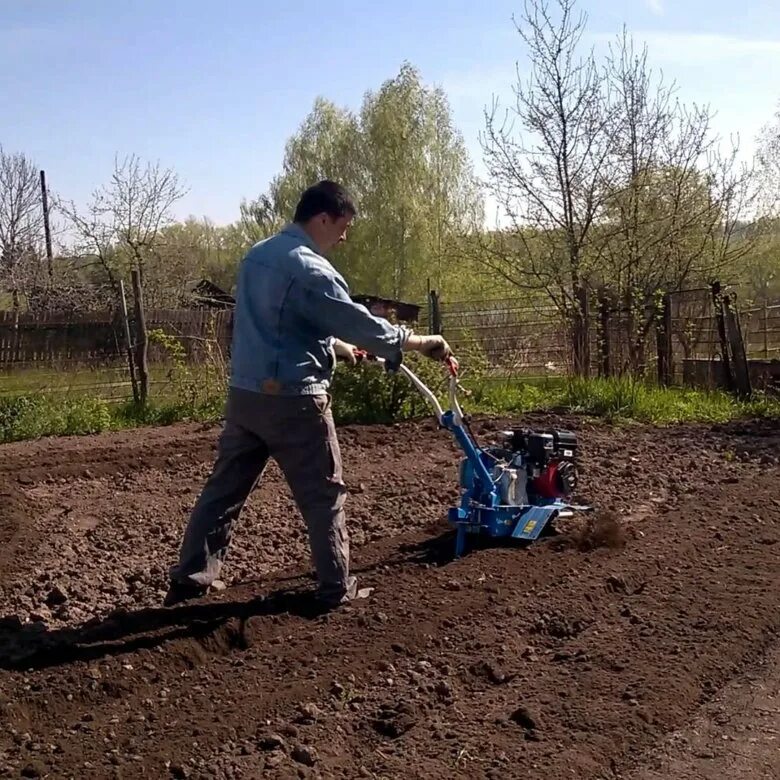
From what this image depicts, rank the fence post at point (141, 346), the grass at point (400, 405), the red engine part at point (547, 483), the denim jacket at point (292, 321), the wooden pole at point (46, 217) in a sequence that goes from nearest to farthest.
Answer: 1. the denim jacket at point (292, 321)
2. the red engine part at point (547, 483)
3. the grass at point (400, 405)
4. the fence post at point (141, 346)
5. the wooden pole at point (46, 217)

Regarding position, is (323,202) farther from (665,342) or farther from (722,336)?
(665,342)

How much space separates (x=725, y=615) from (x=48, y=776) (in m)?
3.03

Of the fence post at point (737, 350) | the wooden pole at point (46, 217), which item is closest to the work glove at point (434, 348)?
the fence post at point (737, 350)

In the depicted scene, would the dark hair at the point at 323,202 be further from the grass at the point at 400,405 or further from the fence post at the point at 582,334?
the fence post at the point at 582,334

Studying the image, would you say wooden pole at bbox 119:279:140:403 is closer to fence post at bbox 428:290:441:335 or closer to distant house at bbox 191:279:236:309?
fence post at bbox 428:290:441:335

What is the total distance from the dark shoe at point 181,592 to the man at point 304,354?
593 mm

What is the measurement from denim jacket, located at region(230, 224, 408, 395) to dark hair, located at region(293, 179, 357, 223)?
3.3 inches

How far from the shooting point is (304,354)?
501 centimetres

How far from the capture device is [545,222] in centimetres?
1667

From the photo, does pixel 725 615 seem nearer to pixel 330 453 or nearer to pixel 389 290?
pixel 330 453

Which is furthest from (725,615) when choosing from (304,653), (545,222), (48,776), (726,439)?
→ (545,222)

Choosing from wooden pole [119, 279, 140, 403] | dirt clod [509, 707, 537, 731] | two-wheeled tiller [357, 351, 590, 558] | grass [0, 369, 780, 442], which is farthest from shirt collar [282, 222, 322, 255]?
wooden pole [119, 279, 140, 403]

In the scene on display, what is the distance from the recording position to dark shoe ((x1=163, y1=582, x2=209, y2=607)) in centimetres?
531

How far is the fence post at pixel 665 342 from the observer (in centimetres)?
1526
